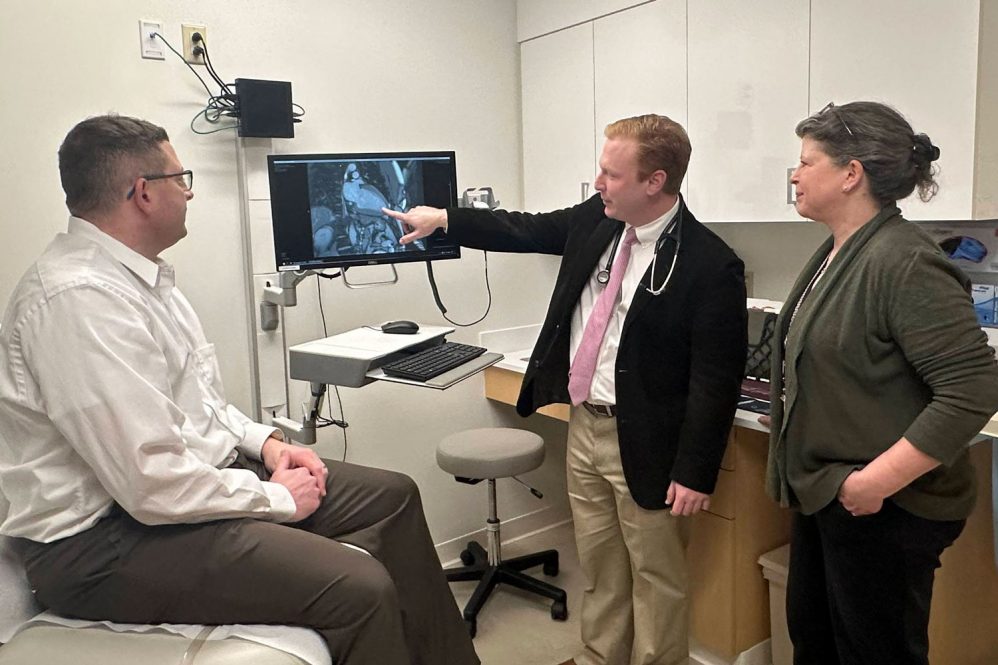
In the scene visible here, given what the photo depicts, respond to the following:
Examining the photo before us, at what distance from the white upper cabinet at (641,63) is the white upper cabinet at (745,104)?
0.06 metres

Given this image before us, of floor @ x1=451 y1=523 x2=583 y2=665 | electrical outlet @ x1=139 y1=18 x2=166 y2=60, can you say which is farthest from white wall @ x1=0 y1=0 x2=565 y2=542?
floor @ x1=451 y1=523 x2=583 y2=665

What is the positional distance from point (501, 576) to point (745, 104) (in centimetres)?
176

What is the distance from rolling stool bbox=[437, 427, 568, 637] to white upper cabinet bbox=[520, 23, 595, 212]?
948 millimetres

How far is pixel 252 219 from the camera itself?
258 centimetres

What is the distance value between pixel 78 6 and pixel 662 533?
2.12 m

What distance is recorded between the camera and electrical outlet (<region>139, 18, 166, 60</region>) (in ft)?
7.65

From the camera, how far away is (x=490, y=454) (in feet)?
8.74

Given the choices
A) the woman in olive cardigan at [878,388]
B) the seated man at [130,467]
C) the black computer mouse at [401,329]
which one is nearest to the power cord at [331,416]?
the black computer mouse at [401,329]

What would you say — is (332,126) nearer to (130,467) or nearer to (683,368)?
(683,368)

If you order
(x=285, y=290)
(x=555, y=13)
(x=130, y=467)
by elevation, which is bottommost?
(x=130, y=467)

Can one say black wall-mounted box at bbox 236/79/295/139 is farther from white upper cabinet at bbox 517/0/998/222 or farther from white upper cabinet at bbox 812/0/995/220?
white upper cabinet at bbox 812/0/995/220

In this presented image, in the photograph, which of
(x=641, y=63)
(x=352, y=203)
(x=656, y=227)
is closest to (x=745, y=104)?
(x=641, y=63)

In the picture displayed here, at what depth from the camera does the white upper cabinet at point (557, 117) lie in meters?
2.93

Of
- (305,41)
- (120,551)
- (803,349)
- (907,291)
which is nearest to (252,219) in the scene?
(305,41)
